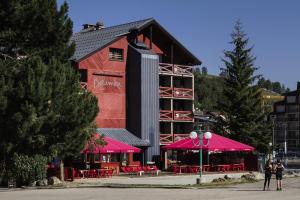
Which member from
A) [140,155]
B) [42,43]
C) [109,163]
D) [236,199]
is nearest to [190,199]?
[236,199]

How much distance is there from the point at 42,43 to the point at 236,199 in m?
17.5

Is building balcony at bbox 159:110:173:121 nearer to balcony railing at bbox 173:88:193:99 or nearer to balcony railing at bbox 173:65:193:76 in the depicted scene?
balcony railing at bbox 173:88:193:99

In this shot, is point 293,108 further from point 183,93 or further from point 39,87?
point 39,87

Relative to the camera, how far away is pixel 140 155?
5316 centimetres

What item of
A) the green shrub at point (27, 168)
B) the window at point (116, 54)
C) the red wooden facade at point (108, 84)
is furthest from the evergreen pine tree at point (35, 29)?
the window at point (116, 54)

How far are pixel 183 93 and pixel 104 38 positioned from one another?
9655 mm

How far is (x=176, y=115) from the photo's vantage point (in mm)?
56938

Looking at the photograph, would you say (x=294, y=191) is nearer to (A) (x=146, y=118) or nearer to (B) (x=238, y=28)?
(A) (x=146, y=118)

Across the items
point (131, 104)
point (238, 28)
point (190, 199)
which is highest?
point (238, 28)

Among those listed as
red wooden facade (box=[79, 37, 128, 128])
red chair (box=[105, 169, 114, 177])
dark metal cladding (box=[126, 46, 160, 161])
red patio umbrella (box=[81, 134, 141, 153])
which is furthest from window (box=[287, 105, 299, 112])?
red chair (box=[105, 169, 114, 177])

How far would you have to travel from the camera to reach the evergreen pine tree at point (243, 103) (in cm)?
6050

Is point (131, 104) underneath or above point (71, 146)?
above

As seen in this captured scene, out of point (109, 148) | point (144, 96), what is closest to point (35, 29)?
point (109, 148)

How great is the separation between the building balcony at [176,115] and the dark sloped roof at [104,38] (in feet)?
18.3
